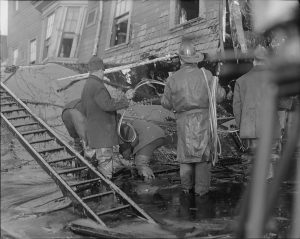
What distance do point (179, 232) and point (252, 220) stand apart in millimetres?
2668

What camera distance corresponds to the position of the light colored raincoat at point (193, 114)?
17.2 ft

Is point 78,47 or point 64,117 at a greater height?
point 78,47

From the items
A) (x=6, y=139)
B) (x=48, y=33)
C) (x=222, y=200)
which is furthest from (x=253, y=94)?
(x=48, y=33)

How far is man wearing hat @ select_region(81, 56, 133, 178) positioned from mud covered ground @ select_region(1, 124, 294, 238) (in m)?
0.66

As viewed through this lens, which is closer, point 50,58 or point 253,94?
point 253,94

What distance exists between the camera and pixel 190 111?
17.4ft

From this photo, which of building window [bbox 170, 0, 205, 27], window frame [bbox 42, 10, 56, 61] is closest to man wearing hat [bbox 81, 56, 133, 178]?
building window [bbox 170, 0, 205, 27]

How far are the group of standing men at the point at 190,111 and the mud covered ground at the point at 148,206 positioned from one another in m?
0.49

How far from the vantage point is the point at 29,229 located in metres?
3.85

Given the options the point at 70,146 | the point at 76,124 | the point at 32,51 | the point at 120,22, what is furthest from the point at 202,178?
the point at 32,51

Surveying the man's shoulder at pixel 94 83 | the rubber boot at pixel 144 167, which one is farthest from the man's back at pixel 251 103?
the man's shoulder at pixel 94 83

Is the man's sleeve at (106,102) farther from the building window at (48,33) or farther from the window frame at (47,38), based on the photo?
the building window at (48,33)

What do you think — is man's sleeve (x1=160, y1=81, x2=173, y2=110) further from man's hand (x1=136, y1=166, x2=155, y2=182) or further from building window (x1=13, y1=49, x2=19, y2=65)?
building window (x1=13, y1=49, x2=19, y2=65)

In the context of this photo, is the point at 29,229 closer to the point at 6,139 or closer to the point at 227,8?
the point at 6,139
